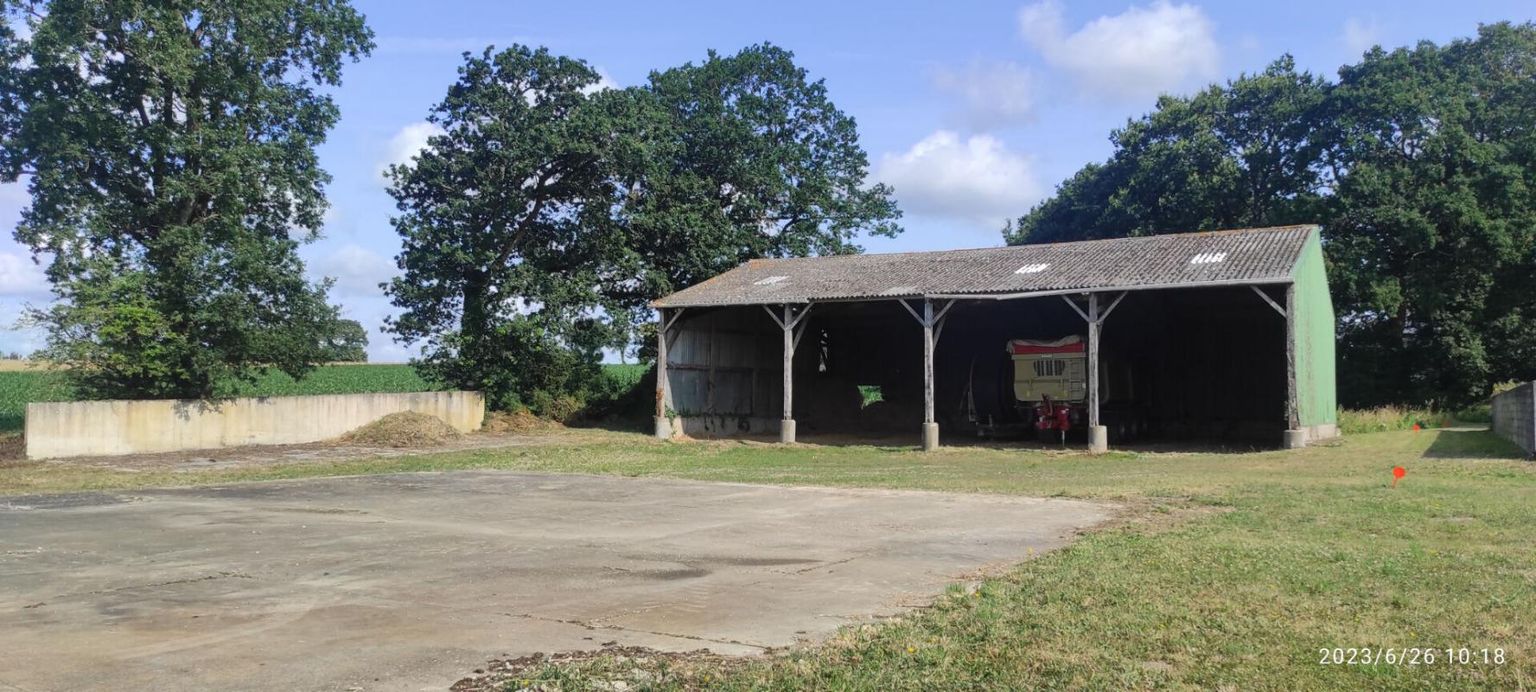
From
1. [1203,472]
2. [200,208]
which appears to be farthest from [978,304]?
[200,208]

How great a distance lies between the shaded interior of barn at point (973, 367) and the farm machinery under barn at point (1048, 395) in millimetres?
65

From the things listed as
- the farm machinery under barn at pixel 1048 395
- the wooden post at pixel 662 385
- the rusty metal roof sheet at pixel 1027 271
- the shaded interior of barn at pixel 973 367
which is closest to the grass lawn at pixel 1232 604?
the rusty metal roof sheet at pixel 1027 271

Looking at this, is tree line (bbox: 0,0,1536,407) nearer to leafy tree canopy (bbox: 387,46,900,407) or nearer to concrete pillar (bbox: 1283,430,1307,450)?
leafy tree canopy (bbox: 387,46,900,407)

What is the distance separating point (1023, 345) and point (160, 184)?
72.3ft

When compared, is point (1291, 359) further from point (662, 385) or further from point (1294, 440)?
point (662, 385)

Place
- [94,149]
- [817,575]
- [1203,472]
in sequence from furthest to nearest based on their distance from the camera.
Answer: [94,149]
[1203,472]
[817,575]

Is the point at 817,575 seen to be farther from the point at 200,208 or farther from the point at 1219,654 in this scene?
the point at 200,208

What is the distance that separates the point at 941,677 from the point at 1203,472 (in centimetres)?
1539

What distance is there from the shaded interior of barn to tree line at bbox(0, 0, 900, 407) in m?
3.31

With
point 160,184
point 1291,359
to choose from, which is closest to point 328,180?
point 160,184

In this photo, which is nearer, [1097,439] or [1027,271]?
[1097,439]

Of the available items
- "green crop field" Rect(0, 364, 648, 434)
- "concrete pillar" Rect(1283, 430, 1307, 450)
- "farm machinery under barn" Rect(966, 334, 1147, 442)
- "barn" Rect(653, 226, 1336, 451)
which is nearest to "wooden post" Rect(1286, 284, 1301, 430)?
"barn" Rect(653, 226, 1336, 451)

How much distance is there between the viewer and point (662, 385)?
31.2 m

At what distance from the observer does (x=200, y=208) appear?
27422mm
